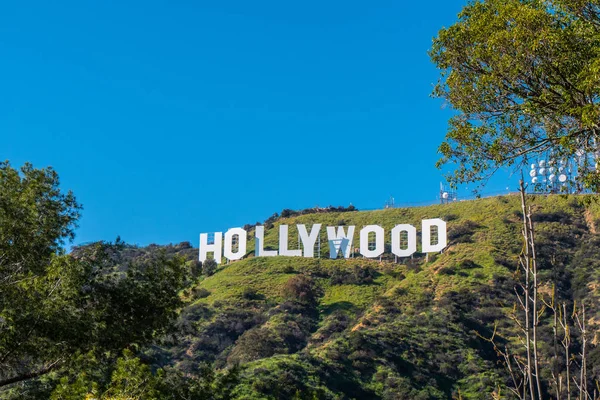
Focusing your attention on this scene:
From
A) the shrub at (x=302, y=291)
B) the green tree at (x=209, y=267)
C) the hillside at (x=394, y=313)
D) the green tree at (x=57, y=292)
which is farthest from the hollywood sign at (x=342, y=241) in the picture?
the green tree at (x=57, y=292)

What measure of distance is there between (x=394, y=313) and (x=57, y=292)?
1520 inches

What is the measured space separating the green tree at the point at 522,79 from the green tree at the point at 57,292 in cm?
696

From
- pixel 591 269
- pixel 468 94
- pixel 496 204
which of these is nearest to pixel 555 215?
pixel 496 204

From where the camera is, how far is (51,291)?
39.8 feet

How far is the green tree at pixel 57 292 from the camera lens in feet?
38.9

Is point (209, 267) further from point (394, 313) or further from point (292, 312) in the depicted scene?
point (394, 313)

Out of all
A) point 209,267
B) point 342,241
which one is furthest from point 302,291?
point 209,267

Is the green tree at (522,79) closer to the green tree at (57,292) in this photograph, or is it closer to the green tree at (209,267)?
the green tree at (57,292)

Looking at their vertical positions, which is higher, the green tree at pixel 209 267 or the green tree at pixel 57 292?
A: the green tree at pixel 209 267

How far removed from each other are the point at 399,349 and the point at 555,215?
29.5 metres

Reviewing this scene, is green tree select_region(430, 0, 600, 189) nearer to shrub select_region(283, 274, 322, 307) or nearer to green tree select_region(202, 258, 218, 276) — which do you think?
shrub select_region(283, 274, 322, 307)

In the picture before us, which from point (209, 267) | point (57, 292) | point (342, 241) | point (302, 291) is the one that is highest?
point (342, 241)

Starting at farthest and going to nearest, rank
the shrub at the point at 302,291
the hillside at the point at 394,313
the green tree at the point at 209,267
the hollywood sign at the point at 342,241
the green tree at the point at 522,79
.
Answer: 1. the green tree at the point at 209,267
2. the hollywood sign at the point at 342,241
3. the shrub at the point at 302,291
4. the hillside at the point at 394,313
5. the green tree at the point at 522,79

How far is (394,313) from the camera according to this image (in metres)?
48.5
